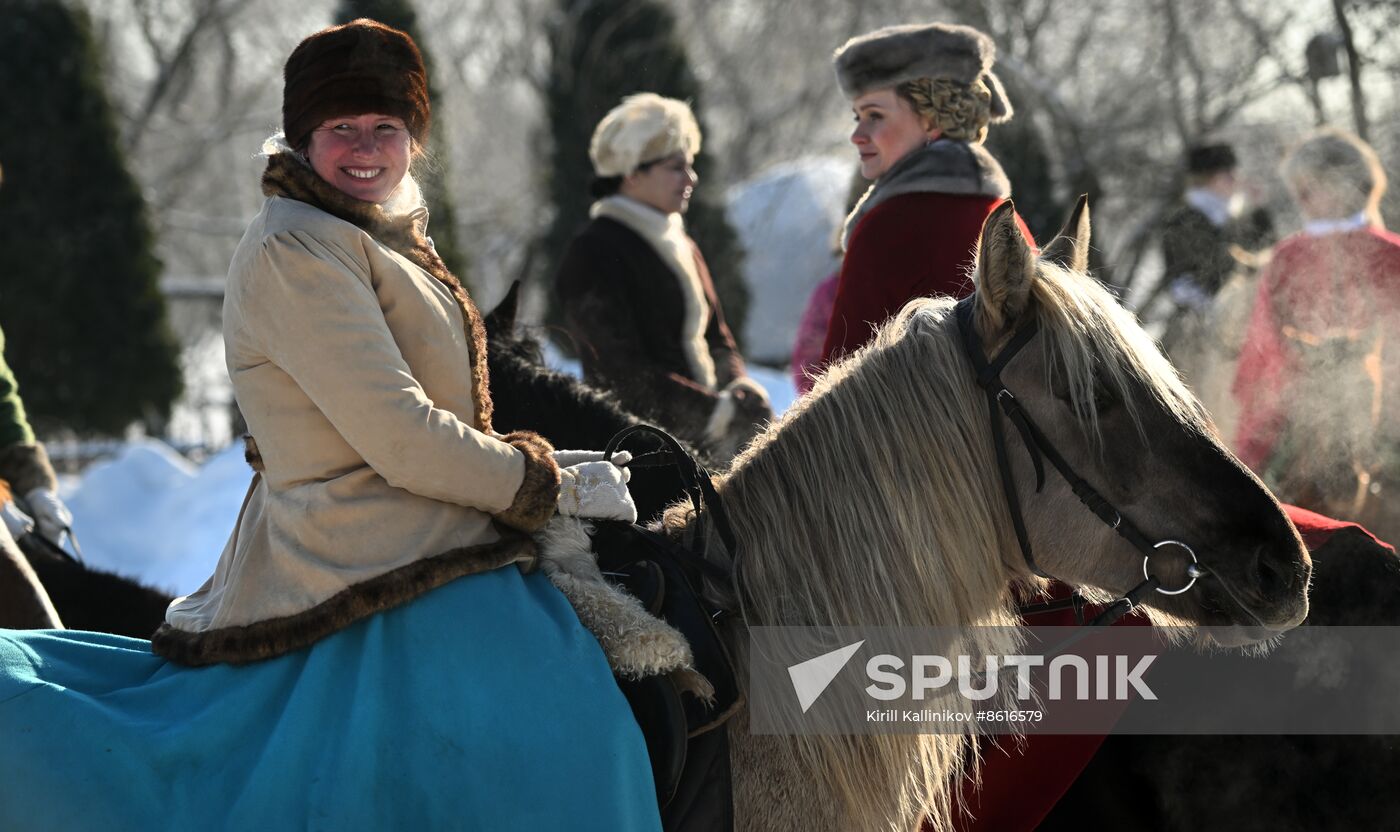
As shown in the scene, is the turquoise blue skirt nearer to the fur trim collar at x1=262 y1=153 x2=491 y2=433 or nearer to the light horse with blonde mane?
the light horse with blonde mane

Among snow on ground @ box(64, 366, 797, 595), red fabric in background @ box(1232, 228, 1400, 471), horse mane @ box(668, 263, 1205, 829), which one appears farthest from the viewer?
snow on ground @ box(64, 366, 797, 595)

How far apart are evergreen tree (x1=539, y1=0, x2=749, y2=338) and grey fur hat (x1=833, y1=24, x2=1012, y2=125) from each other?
27.9 feet

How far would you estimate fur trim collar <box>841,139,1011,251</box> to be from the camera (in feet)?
11.1

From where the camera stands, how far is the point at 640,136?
543cm

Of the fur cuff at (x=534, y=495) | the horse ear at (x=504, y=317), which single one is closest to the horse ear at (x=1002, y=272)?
the fur cuff at (x=534, y=495)

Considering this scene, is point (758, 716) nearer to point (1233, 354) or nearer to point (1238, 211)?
point (1233, 354)

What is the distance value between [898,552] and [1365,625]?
117 cm

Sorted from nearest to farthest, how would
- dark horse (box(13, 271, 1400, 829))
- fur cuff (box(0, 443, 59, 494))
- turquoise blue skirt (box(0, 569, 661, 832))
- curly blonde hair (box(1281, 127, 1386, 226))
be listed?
turquoise blue skirt (box(0, 569, 661, 832)) < dark horse (box(13, 271, 1400, 829)) < fur cuff (box(0, 443, 59, 494)) < curly blonde hair (box(1281, 127, 1386, 226))

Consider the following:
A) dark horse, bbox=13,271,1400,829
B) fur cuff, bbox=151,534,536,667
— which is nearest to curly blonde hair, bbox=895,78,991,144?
dark horse, bbox=13,271,1400,829

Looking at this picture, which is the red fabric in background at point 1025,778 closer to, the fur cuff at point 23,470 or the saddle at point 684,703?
the saddle at point 684,703

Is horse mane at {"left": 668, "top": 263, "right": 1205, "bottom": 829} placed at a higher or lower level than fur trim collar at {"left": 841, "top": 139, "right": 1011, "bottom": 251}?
lower

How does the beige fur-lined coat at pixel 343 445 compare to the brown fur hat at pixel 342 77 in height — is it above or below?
below

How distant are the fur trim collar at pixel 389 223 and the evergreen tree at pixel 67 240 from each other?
1223 centimetres

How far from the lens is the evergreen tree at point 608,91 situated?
490 inches
